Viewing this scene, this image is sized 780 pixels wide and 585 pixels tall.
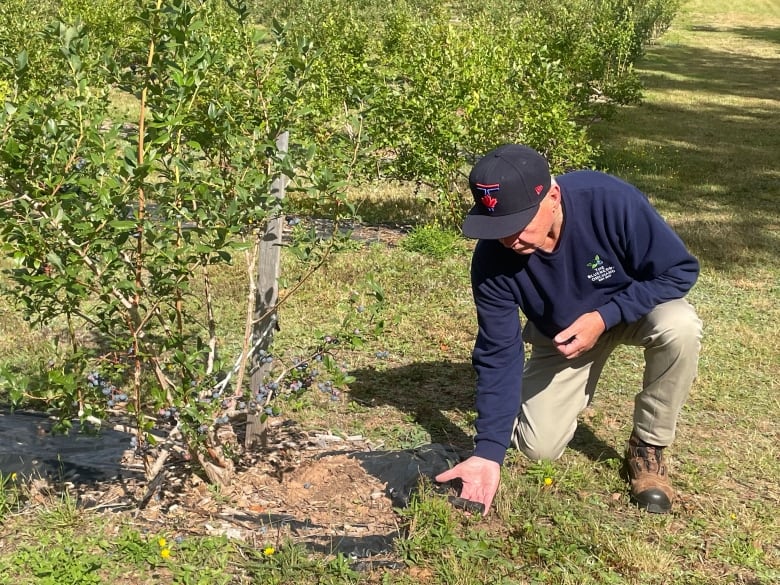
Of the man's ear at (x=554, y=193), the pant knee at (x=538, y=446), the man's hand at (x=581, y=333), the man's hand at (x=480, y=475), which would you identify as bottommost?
the pant knee at (x=538, y=446)

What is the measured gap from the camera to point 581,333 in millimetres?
3396

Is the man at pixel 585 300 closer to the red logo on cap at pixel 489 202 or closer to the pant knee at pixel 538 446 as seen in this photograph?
the red logo on cap at pixel 489 202

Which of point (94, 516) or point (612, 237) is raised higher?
point (612, 237)

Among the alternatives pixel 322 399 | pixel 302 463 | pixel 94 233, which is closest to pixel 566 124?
pixel 322 399

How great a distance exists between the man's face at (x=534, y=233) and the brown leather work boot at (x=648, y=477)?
1092 mm

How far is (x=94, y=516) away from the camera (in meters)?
3.28

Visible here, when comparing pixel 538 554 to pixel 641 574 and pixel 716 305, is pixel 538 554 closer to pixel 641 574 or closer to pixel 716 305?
pixel 641 574

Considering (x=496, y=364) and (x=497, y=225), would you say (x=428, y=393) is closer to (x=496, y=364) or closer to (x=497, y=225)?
(x=496, y=364)

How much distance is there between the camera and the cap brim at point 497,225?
2.95 metres

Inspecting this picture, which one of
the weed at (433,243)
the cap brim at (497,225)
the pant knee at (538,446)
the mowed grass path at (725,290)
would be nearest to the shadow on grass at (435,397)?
the pant knee at (538,446)

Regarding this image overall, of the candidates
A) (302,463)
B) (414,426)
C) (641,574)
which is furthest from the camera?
(414,426)

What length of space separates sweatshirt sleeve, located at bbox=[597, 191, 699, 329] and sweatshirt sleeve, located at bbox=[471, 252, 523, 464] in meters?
0.39

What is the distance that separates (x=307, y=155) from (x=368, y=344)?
7.52ft

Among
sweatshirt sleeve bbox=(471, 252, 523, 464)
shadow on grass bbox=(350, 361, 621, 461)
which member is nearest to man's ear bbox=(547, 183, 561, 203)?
sweatshirt sleeve bbox=(471, 252, 523, 464)
